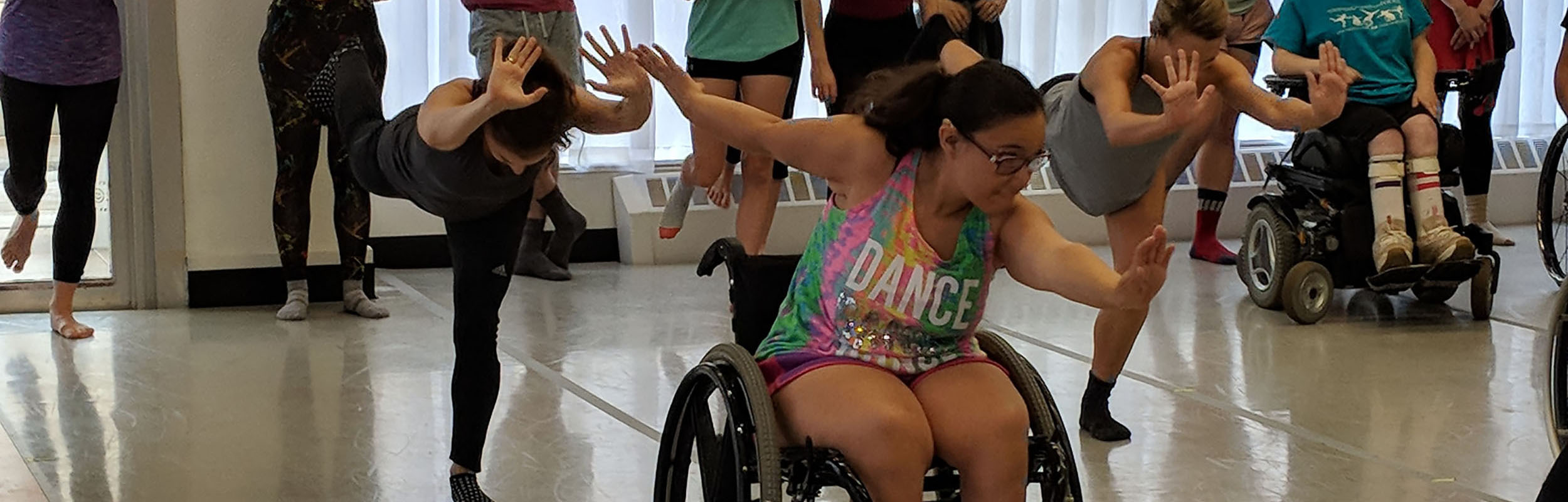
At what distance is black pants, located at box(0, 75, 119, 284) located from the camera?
14.8 ft

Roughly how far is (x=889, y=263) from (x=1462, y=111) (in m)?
4.15

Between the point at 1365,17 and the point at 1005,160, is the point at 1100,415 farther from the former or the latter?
the point at 1365,17

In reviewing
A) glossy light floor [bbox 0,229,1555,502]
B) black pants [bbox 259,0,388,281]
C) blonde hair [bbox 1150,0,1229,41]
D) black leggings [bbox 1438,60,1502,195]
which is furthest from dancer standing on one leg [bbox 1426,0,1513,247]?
black pants [bbox 259,0,388,281]

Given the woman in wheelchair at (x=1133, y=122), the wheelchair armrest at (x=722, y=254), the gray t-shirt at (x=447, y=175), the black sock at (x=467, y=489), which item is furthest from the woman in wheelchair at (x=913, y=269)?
the black sock at (x=467, y=489)

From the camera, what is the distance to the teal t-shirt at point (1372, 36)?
Answer: 4.88 meters

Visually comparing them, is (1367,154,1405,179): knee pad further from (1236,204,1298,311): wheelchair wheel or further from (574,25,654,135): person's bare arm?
(574,25,654,135): person's bare arm

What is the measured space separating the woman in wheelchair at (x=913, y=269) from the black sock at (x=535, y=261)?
3.16m

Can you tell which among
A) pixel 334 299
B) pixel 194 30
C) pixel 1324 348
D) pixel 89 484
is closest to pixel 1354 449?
pixel 1324 348

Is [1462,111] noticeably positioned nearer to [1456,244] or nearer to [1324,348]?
[1456,244]

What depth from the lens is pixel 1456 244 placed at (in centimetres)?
476

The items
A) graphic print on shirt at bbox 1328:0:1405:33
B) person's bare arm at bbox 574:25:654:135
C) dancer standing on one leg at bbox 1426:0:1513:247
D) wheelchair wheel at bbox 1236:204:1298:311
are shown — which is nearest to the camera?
person's bare arm at bbox 574:25:654:135

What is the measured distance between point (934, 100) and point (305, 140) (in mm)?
2875

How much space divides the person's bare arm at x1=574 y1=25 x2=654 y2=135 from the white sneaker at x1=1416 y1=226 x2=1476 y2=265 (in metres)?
2.70

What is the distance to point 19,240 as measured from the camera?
15.3ft
